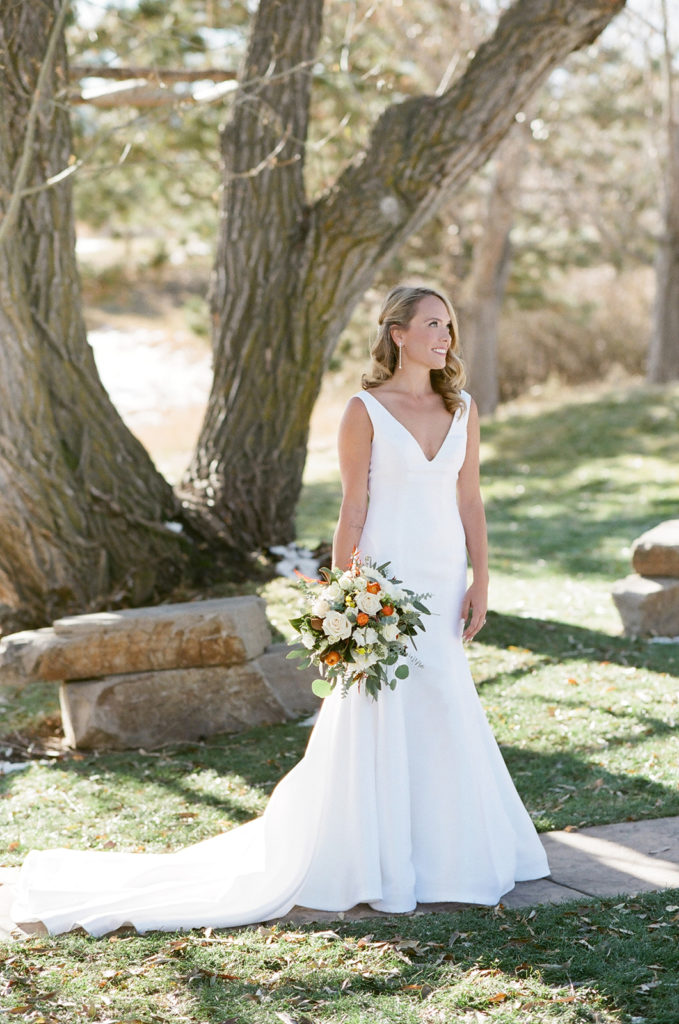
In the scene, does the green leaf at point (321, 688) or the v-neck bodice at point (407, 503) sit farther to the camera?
the v-neck bodice at point (407, 503)

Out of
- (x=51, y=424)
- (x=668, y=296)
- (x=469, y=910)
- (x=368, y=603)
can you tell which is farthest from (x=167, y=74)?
(x=668, y=296)

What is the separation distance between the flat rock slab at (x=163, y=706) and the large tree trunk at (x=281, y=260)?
80.4 inches

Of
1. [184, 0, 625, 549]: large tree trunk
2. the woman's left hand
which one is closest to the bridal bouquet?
the woman's left hand

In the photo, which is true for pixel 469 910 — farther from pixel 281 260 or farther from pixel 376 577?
pixel 281 260

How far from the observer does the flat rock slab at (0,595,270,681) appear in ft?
20.6

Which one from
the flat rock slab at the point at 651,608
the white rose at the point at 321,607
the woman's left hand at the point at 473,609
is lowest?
the flat rock slab at the point at 651,608

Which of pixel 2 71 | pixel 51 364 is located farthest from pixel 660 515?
pixel 2 71

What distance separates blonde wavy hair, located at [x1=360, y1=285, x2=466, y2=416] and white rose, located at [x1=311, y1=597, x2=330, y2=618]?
39.6 inches

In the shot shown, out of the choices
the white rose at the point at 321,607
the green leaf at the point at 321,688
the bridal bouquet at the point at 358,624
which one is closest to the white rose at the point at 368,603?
the bridal bouquet at the point at 358,624

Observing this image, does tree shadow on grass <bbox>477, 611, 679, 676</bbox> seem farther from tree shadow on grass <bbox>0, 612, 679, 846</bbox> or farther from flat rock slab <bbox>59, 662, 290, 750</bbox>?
flat rock slab <bbox>59, 662, 290, 750</bbox>

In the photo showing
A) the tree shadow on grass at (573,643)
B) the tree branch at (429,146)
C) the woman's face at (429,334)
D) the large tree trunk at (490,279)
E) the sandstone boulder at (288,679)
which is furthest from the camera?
the large tree trunk at (490,279)

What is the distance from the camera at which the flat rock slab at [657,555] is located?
8336mm

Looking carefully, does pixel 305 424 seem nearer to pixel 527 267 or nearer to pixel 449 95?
pixel 449 95

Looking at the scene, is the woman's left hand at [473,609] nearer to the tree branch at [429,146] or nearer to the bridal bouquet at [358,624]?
the bridal bouquet at [358,624]
